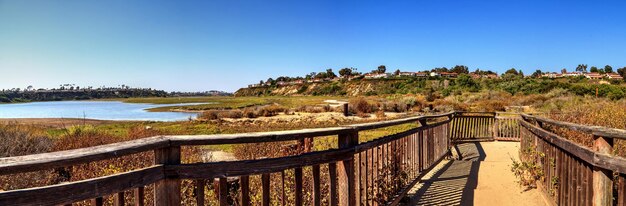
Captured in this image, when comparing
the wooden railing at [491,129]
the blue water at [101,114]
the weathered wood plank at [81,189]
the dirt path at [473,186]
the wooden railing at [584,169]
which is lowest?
the blue water at [101,114]

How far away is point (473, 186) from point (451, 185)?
373mm

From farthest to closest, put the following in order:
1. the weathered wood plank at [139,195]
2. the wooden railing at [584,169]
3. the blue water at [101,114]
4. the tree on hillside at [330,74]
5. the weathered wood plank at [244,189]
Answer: the tree on hillside at [330,74], the blue water at [101,114], the wooden railing at [584,169], the weathered wood plank at [244,189], the weathered wood plank at [139,195]

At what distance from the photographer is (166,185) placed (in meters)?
2.40

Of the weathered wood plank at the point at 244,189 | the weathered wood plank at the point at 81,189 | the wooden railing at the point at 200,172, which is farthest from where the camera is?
the weathered wood plank at the point at 244,189

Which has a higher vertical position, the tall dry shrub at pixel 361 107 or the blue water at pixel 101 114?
the tall dry shrub at pixel 361 107

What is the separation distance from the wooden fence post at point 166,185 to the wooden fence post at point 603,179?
133 inches

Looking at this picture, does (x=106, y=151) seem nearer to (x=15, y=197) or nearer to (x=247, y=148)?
(x=15, y=197)

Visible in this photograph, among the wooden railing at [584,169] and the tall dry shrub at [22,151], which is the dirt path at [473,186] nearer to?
the wooden railing at [584,169]

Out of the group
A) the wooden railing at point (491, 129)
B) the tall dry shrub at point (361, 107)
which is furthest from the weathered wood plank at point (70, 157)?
the tall dry shrub at point (361, 107)

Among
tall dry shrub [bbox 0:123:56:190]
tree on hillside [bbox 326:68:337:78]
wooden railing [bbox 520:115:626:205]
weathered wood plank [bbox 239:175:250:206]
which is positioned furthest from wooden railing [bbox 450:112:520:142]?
tree on hillside [bbox 326:68:337:78]

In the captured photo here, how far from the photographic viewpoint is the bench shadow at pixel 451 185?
6082mm

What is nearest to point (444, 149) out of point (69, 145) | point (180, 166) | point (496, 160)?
point (496, 160)

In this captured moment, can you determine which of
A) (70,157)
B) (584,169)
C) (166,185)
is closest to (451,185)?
(584,169)

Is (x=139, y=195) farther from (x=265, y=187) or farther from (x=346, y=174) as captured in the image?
(x=346, y=174)
